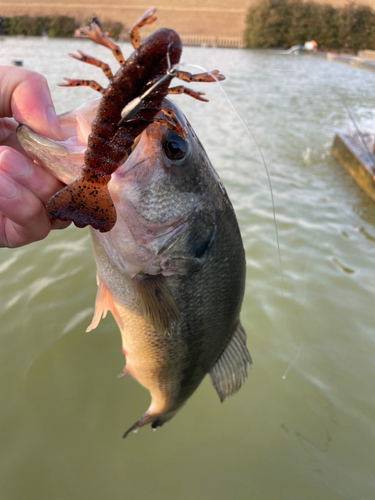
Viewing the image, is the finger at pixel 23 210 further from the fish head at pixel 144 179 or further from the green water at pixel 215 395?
the green water at pixel 215 395

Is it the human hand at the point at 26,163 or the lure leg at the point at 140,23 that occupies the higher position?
the lure leg at the point at 140,23

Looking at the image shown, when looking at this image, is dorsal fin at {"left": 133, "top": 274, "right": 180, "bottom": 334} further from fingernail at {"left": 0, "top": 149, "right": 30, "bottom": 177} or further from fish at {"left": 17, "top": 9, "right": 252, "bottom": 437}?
fingernail at {"left": 0, "top": 149, "right": 30, "bottom": 177}

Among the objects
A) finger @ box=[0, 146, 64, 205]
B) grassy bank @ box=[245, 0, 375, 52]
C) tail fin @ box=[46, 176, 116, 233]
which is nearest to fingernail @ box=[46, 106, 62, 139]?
finger @ box=[0, 146, 64, 205]

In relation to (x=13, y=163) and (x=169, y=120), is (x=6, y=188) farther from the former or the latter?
(x=169, y=120)

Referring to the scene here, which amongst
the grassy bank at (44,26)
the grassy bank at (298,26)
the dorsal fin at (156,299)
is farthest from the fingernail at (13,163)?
the grassy bank at (298,26)

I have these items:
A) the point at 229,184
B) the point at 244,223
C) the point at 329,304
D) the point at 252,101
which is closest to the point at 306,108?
the point at 252,101

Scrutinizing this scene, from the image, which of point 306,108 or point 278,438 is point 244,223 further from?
point 306,108

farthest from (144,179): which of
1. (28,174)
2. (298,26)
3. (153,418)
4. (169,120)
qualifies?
(298,26)
